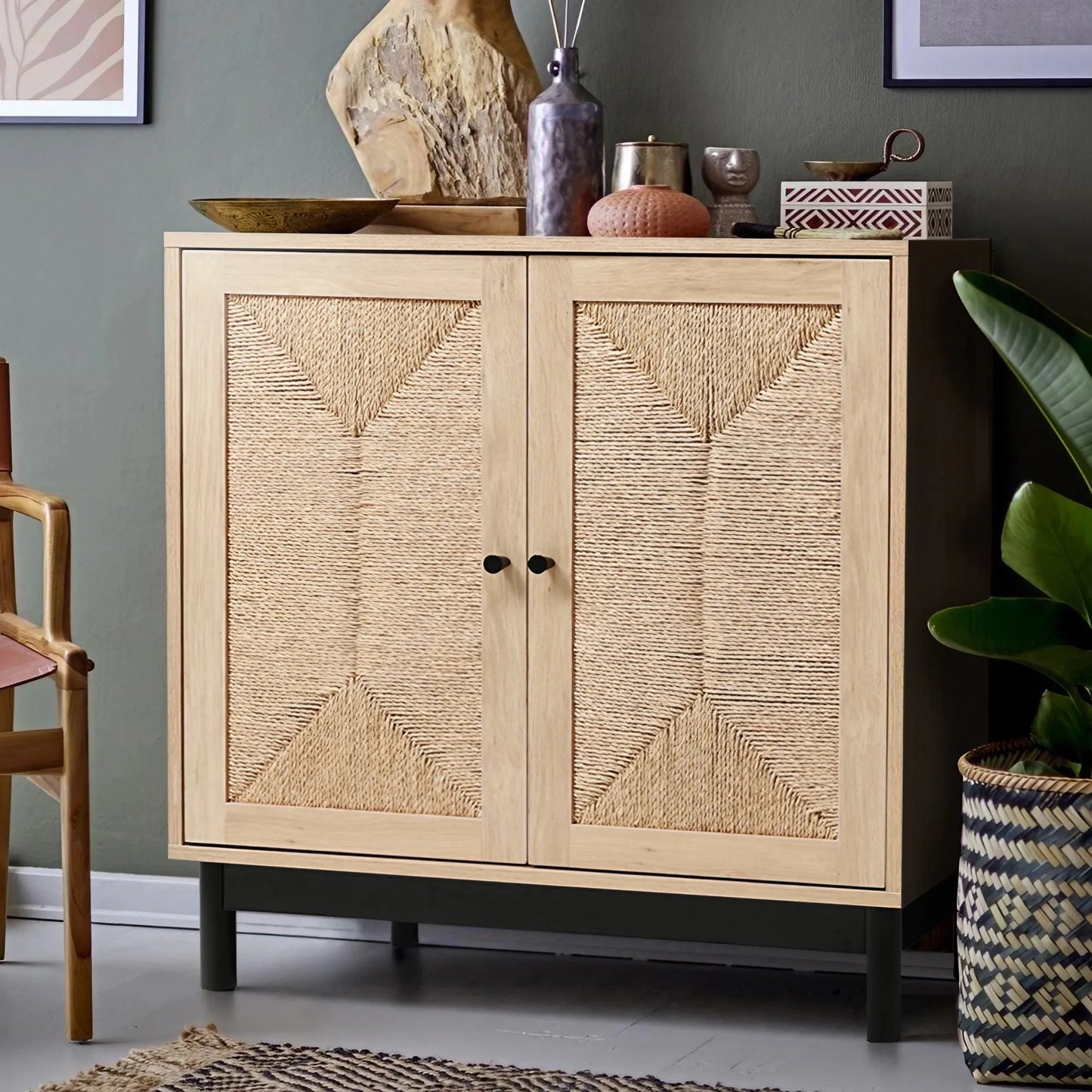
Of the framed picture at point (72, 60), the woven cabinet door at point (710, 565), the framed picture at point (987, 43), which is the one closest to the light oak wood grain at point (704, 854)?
the woven cabinet door at point (710, 565)

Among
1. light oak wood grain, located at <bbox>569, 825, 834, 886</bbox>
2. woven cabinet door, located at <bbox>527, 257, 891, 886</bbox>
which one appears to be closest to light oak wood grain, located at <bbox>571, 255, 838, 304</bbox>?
woven cabinet door, located at <bbox>527, 257, 891, 886</bbox>

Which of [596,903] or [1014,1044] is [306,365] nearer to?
[596,903]

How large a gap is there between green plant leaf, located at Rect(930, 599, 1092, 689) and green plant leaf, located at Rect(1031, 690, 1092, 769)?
0.17 feet

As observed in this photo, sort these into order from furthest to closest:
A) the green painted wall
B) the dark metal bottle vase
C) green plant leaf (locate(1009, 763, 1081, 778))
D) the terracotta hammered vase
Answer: the green painted wall < the dark metal bottle vase < the terracotta hammered vase < green plant leaf (locate(1009, 763, 1081, 778))

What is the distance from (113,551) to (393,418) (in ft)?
2.65

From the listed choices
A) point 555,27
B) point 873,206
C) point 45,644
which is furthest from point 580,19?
point 45,644

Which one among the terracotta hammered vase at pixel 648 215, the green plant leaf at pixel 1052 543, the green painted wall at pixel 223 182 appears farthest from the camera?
the green painted wall at pixel 223 182

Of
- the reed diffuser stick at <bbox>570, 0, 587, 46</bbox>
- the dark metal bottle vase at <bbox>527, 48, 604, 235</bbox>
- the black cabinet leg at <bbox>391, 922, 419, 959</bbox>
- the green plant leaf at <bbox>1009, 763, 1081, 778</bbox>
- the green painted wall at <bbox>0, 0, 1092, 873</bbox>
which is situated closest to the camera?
the green plant leaf at <bbox>1009, 763, 1081, 778</bbox>

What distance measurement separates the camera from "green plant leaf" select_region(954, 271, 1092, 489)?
2.27m

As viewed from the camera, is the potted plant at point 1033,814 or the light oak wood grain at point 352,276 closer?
the potted plant at point 1033,814

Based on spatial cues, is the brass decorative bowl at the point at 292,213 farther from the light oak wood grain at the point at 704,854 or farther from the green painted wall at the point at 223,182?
the light oak wood grain at the point at 704,854

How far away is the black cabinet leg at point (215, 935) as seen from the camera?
2674 millimetres

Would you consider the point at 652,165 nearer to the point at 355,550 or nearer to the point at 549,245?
the point at 549,245

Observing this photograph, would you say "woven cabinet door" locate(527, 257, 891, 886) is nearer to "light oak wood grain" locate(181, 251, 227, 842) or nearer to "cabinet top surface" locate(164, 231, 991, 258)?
"cabinet top surface" locate(164, 231, 991, 258)
